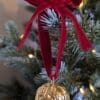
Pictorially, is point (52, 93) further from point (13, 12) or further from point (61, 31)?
point (13, 12)

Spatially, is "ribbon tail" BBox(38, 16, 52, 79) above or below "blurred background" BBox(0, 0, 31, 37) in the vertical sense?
below

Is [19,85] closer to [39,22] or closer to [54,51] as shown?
[54,51]

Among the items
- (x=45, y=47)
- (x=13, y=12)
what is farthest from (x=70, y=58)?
(x=13, y=12)

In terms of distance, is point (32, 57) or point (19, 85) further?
point (19, 85)

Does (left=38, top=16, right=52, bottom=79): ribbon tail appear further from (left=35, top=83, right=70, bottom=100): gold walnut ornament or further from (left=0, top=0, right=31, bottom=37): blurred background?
(left=0, top=0, right=31, bottom=37): blurred background

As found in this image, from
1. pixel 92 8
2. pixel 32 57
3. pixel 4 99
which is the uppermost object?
pixel 92 8

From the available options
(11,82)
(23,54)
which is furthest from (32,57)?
(11,82)

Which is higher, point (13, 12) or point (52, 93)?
point (13, 12)

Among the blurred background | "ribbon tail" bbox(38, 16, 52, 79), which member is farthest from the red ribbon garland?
the blurred background
